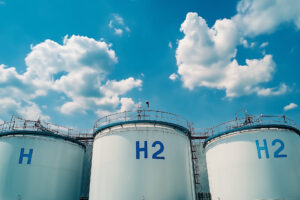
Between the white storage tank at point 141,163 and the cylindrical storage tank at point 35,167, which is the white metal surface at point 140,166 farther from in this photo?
the cylindrical storage tank at point 35,167

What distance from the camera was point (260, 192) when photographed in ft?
55.6

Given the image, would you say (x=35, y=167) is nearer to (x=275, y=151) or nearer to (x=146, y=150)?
(x=146, y=150)

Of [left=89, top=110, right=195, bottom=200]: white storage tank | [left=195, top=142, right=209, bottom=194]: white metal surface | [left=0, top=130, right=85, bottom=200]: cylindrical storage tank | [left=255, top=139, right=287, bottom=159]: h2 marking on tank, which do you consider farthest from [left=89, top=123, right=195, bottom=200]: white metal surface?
[left=195, top=142, right=209, bottom=194]: white metal surface

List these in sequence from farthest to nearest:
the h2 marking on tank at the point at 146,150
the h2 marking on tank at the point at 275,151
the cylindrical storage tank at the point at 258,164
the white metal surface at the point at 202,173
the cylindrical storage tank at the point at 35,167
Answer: the white metal surface at the point at 202,173
the cylindrical storage tank at the point at 35,167
the h2 marking on tank at the point at 275,151
the h2 marking on tank at the point at 146,150
the cylindrical storage tank at the point at 258,164

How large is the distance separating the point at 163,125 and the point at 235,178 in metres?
7.40

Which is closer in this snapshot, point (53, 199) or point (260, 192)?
point (260, 192)

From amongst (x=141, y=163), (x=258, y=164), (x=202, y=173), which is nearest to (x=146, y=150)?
(x=141, y=163)

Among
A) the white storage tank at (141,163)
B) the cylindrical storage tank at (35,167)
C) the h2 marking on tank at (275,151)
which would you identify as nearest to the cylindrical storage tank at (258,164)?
the h2 marking on tank at (275,151)

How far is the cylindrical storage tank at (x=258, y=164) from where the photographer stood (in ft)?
55.6

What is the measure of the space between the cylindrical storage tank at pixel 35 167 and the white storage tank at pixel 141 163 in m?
4.20

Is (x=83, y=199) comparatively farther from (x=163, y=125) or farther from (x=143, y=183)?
(x=163, y=125)

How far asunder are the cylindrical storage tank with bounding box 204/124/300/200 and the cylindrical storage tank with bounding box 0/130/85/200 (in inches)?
567

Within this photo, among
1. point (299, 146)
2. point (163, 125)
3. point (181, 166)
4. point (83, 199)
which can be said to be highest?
point (163, 125)

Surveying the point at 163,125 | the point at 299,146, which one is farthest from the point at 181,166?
the point at 299,146
